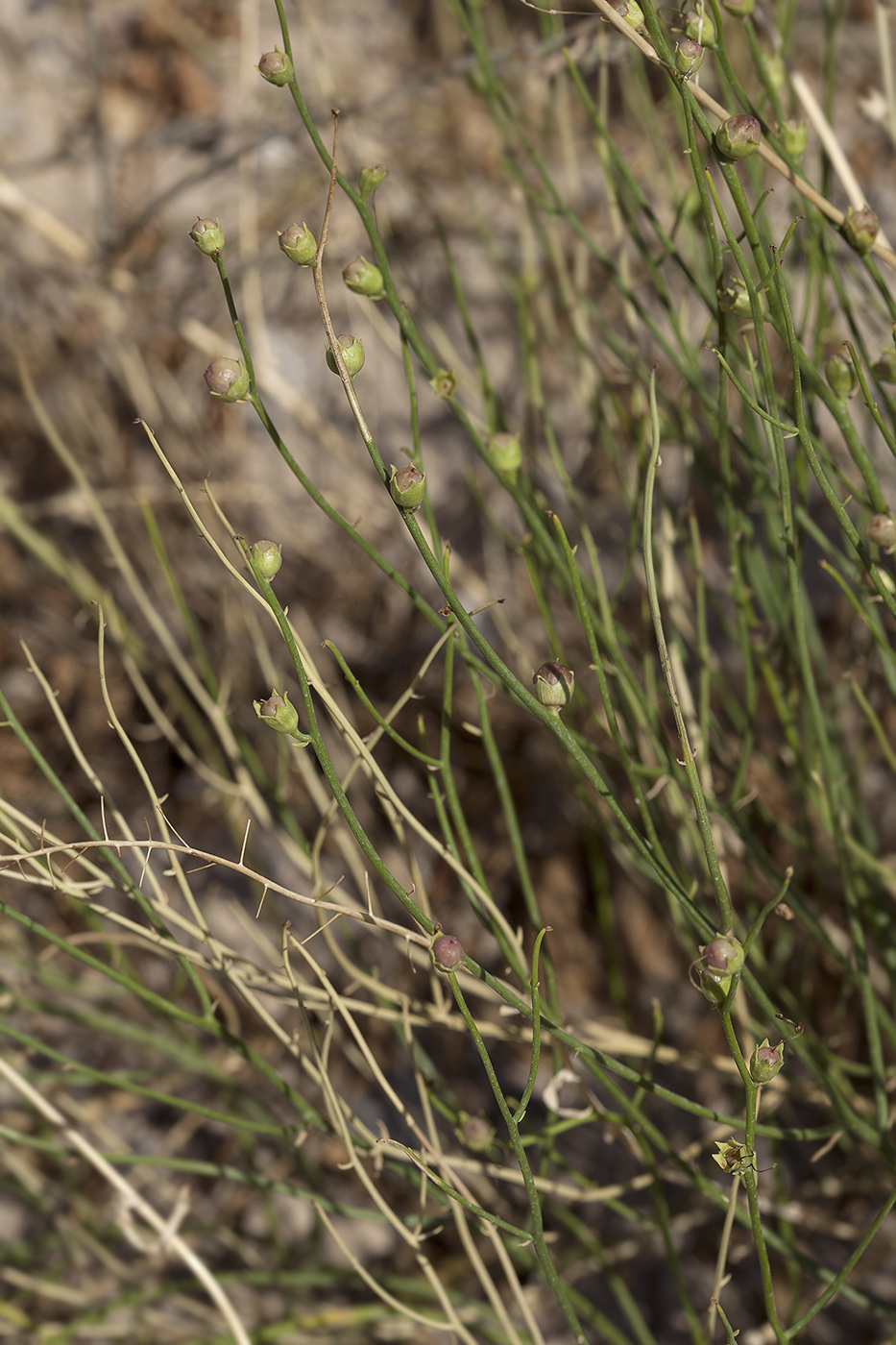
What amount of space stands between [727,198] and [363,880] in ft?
3.04

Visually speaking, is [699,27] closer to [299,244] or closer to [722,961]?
[299,244]

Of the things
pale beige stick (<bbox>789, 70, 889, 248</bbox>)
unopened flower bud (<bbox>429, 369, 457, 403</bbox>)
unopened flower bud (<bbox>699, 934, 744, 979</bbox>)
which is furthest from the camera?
pale beige stick (<bbox>789, 70, 889, 248</bbox>)

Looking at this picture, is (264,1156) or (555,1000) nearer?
(555,1000)

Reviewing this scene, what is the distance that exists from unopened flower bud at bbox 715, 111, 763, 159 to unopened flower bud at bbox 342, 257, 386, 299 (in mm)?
155

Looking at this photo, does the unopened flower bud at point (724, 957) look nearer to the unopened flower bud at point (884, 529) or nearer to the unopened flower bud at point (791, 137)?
the unopened flower bud at point (884, 529)

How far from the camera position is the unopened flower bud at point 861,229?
0.45 metres

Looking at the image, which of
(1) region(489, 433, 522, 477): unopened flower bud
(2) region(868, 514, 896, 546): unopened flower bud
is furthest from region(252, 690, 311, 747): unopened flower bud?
(2) region(868, 514, 896, 546): unopened flower bud

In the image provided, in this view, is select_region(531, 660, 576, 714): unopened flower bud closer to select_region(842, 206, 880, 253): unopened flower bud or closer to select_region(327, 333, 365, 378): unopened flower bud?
select_region(327, 333, 365, 378): unopened flower bud

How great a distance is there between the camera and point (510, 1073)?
1.04 m

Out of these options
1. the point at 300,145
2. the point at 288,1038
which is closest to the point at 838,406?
the point at 288,1038

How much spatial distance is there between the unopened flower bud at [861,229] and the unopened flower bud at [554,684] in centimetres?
25

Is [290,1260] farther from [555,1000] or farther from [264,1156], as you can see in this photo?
[555,1000]

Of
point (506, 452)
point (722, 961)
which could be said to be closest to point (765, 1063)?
point (722, 961)

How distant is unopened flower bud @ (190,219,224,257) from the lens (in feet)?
1.26
